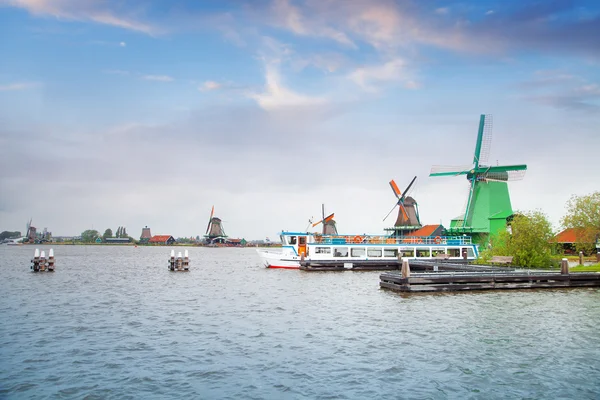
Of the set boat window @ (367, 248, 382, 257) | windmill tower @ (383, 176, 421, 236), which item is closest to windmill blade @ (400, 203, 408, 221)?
windmill tower @ (383, 176, 421, 236)

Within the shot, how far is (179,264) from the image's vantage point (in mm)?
73375

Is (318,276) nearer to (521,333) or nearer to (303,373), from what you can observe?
(521,333)

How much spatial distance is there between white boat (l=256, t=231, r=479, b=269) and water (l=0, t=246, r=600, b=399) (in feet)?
93.6

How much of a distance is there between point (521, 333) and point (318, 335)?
10.1 m

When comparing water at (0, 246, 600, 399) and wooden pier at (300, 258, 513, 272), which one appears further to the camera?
wooden pier at (300, 258, 513, 272)

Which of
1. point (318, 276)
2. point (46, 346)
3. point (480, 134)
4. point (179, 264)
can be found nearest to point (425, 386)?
point (46, 346)

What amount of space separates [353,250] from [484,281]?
29775mm

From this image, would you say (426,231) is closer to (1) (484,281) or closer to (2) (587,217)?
(2) (587,217)

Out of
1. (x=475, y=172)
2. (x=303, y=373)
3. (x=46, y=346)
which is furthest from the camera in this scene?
(x=475, y=172)

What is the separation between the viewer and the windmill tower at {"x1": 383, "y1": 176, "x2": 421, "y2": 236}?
102m

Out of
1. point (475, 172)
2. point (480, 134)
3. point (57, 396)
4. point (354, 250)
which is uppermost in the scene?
point (480, 134)

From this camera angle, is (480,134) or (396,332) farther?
(480,134)

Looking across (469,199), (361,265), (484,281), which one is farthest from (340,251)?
(469,199)

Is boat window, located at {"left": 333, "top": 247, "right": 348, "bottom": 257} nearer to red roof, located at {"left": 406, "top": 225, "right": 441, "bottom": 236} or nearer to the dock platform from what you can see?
the dock platform
